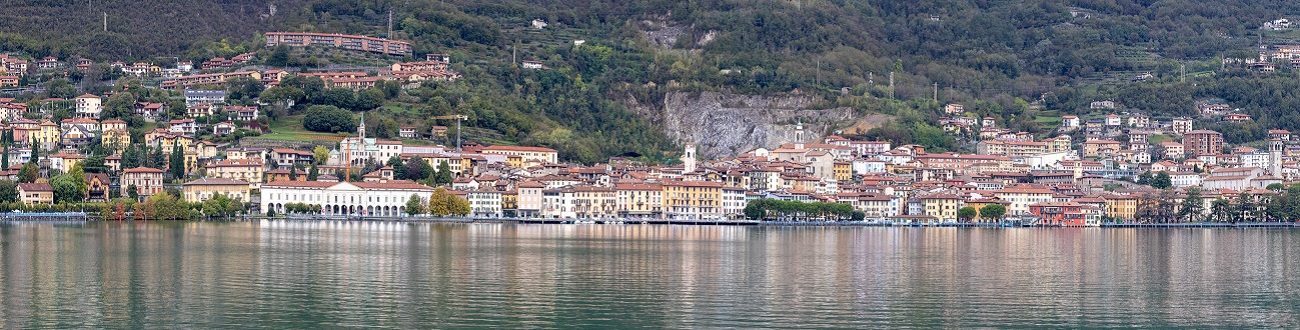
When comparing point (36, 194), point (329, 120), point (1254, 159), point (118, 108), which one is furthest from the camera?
point (1254, 159)

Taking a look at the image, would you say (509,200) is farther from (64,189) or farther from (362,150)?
(64,189)

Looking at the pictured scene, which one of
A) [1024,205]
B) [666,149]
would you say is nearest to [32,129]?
[666,149]

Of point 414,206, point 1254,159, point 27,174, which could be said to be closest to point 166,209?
point 27,174

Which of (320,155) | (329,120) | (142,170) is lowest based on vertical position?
(142,170)

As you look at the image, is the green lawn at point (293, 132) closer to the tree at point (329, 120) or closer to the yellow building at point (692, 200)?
the tree at point (329, 120)

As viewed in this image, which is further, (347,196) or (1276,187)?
(1276,187)

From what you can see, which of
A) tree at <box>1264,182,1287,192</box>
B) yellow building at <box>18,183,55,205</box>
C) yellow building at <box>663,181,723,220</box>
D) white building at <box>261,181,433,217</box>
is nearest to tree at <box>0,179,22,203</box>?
yellow building at <box>18,183,55,205</box>

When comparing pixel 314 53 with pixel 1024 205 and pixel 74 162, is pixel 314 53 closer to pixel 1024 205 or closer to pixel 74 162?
pixel 74 162
